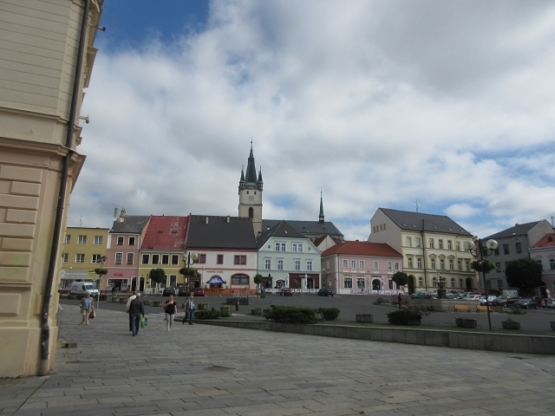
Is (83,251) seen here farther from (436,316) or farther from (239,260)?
(436,316)

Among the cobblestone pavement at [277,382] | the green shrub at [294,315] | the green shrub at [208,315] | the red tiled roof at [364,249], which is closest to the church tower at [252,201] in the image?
the red tiled roof at [364,249]

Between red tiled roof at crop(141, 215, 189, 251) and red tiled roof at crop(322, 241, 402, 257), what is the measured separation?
89.5 ft

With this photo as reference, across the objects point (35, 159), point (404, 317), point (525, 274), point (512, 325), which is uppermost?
point (525, 274)

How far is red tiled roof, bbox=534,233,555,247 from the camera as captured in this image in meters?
66.7

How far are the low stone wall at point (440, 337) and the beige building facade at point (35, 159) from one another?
12.2 metres

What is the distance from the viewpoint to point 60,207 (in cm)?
1014

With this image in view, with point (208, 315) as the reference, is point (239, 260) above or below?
above

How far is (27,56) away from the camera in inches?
416

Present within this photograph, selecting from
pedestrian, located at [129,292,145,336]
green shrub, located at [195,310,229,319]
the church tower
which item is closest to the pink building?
the church tower

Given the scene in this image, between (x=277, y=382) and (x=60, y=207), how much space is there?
21.0 ft

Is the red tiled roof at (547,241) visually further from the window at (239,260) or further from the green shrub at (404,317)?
the green shrub at (404,317)

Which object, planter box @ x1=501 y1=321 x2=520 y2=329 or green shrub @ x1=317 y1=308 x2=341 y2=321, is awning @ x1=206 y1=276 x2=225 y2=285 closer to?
green shrub @ x1=317 y1=308 x2=341 y2=321

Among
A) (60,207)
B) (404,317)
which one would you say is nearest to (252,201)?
(404,317)

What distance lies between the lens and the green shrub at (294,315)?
813 inches
